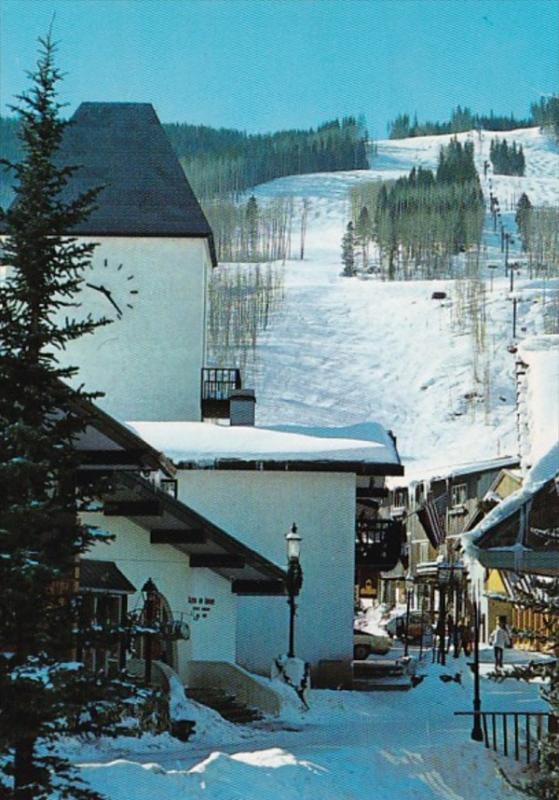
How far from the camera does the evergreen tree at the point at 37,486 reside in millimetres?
10398

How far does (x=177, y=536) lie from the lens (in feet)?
83.7

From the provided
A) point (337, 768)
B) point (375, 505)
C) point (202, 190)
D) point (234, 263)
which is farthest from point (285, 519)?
point (202, 190)

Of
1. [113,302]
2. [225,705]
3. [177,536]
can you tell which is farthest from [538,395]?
[113,302]

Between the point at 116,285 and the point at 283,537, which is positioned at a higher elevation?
the point at 116,285

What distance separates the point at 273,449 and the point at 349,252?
119982mm

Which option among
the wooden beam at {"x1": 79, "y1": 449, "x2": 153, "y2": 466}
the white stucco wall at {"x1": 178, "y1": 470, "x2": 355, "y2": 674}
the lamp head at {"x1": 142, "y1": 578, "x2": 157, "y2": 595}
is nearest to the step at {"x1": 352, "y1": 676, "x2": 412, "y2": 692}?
the white stucco wall at {"x1": 178, "y1": 470, "x2": 355, "y2": 674}

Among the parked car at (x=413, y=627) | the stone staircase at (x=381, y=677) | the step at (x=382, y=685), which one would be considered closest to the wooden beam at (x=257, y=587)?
the step at (x=382, y=685)

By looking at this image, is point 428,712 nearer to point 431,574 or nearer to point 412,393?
point 431,574

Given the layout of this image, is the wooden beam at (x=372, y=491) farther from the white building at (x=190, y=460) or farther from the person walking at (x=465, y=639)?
the person walking at (x=465, y=639)

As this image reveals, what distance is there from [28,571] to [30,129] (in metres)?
3.41

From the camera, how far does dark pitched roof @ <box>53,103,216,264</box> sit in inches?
1599

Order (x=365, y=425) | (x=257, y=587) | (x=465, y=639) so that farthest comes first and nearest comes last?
(x=465, y=639) < (x=365, y=425) < (x=257, y=587)

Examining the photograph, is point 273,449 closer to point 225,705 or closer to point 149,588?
point 225,705

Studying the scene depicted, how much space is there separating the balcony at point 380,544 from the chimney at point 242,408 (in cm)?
505
